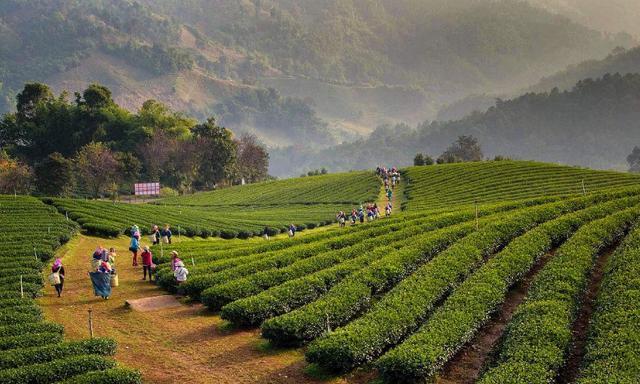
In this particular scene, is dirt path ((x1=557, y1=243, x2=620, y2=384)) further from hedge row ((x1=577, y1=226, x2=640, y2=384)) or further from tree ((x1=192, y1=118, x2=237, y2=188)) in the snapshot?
tree ((x1=192, y1=118, x2=237, y2=188))

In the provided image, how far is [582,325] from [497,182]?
4892 cm

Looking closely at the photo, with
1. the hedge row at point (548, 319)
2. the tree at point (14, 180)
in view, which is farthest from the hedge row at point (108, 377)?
the tree at point (14, 180)

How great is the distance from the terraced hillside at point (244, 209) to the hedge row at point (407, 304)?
25915mm

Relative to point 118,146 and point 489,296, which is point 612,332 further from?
point 118,146

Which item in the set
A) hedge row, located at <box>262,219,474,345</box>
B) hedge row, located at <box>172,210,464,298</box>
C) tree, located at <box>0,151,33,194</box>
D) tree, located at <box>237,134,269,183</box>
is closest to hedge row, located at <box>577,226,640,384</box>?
hedge row, located at <box>262,219,474,345</box>

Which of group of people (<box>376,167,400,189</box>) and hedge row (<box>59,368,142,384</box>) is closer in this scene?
hedge row (<box>59,368,142,384</box>)

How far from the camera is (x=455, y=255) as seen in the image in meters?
26.6

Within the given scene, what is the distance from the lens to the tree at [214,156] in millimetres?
122875

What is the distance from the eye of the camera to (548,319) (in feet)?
61.9

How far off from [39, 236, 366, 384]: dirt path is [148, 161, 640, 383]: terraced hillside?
0.79 metres

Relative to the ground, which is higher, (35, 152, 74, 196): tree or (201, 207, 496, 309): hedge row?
(35, 152, 74, 196): tree

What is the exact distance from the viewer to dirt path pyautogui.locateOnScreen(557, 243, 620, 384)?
17.5m

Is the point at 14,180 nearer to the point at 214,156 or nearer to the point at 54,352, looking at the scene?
the point at 214,156

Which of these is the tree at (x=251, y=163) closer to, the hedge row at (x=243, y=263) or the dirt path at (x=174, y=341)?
the hedge row at (x=243, y=263)
